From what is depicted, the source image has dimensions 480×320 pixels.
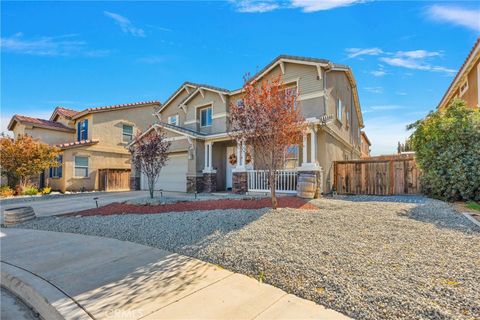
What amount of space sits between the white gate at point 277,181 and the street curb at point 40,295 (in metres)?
8.72

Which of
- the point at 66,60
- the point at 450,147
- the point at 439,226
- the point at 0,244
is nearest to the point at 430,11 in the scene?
the point at 450,147

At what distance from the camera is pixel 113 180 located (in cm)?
1938

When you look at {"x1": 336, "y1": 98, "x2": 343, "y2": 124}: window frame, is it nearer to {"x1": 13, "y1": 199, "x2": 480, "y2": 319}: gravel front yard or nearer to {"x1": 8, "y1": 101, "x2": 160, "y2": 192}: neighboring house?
{"x1": 13, "y1": 199, "x2": 480, "y2": 319}: gravel front yard

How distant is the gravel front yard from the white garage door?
26.7 ft

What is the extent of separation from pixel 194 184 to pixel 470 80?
50.6 ft

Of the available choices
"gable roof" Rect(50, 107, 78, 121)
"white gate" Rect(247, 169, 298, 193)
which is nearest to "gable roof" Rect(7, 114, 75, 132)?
"gable roof" Rect(50, 107, 78, 121)

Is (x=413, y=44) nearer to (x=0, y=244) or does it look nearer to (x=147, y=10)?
(x=147, y=10)

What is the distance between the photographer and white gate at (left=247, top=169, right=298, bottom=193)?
1160 centimetres

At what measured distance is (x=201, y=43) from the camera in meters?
→ 12.1

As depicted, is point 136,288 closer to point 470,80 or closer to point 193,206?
point 193,206

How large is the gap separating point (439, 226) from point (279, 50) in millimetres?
11238

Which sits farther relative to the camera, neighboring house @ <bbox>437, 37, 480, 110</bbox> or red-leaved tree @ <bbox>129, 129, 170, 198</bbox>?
neighboring house @ <bbox>437, 37, 480, 110</bbox>

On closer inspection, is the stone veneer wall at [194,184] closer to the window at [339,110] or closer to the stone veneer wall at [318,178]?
the stone veneer wall at [318,178]

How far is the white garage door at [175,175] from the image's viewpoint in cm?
1561
